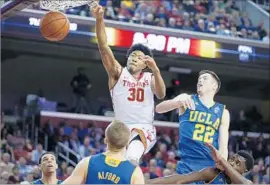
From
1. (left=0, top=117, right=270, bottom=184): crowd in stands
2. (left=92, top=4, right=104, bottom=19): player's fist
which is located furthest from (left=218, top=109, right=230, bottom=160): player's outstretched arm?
(left=0, top=117, right=270, bottom=184): crowd in stands

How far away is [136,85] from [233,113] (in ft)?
58.3

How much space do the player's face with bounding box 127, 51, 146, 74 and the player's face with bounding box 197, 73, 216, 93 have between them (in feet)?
2.06

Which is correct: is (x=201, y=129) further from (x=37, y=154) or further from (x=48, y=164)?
(x=37, y=154)

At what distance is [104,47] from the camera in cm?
800

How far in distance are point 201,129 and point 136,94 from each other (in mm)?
777

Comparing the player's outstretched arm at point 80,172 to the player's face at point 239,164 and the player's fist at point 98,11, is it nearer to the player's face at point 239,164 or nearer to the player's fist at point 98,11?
the player's face at point 239,164

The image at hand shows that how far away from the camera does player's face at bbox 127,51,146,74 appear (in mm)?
8219

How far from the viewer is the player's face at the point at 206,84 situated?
322 inches

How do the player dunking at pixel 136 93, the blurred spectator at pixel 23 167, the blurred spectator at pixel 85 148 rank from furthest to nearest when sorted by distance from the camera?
1. the blurred spectator at pixel 85 148
2. the blurred spectator at pixel 23 167
3. the player dunking at pixel 136 93

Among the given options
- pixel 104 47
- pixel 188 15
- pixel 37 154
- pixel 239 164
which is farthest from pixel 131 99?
pixel 188 15

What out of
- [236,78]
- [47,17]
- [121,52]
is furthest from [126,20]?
[47,17]

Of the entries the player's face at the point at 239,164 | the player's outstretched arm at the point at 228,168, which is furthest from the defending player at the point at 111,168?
the player's face at the point at 239,164

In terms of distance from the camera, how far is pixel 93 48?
21.3 m

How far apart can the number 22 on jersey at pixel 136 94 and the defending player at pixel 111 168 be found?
2482 mm
